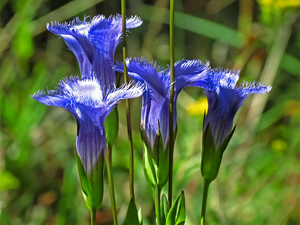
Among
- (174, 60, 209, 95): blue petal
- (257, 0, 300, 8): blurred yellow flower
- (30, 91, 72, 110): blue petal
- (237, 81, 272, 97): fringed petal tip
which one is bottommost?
(30, 91, 72, 110): blue petal

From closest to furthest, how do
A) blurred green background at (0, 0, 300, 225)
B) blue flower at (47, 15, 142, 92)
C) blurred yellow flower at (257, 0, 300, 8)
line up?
blue flower at (47, 15, 142, 92)
blurred green background at (0, 0, 300, 225)
blurred yellow flower at (257, 0, 300, 8)

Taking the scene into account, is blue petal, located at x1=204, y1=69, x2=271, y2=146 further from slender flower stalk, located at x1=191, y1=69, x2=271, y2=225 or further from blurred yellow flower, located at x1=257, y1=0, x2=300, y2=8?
blurred yellow flower, located at x1=257, y1=0, x2=300, y2=8

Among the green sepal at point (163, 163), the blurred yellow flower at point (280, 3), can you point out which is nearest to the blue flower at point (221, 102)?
the green sepal at point (163, 163)

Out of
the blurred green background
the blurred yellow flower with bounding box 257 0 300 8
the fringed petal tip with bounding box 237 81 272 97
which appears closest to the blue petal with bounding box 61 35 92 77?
the fringed petal tip with bounding box 237 81 272 97

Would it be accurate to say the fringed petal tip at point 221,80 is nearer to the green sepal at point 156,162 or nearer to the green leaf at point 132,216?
the green sepal at point 156,162

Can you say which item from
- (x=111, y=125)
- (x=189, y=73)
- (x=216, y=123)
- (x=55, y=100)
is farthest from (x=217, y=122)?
(x=55, y=100)

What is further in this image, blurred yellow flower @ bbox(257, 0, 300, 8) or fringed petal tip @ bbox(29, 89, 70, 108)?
blurred yellow flower @ bbox(257, 0, 300, 8)
